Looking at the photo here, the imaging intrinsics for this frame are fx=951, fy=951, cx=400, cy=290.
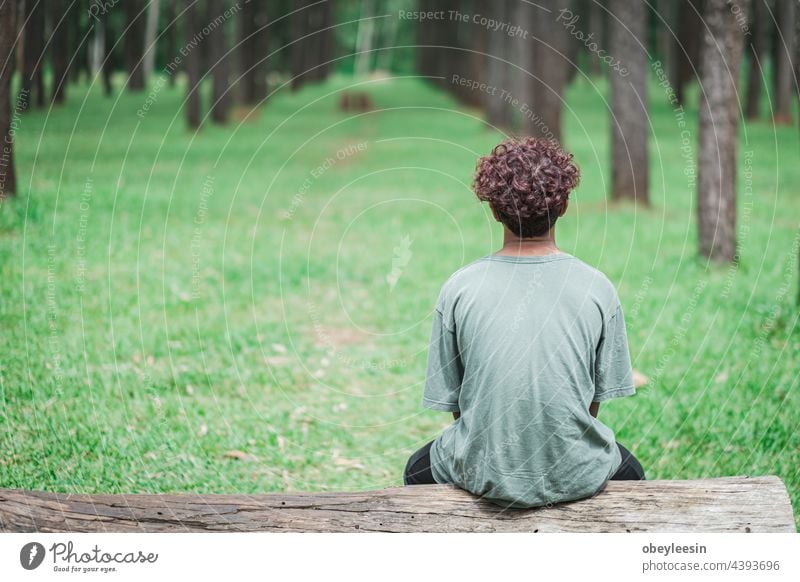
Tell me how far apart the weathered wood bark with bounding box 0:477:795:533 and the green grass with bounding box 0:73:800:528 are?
132 cm

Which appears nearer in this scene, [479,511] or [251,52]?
[479,511]

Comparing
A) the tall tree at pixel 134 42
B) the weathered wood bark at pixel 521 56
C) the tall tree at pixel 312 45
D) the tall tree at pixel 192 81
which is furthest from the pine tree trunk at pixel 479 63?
the tall tree at pixel 134 42

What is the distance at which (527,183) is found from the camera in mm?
3660

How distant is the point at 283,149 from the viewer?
886 inches

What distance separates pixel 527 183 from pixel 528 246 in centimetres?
25

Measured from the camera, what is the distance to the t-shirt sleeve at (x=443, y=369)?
3.74m

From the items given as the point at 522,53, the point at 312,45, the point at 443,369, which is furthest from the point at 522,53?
the point at 443,369

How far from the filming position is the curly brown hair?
3.67 m

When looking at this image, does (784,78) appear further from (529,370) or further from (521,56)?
(529,370)

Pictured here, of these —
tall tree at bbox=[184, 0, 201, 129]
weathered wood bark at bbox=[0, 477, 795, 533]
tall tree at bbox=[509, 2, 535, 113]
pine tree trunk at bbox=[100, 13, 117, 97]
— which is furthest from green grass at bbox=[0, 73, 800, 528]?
tall tree at bbox=[509, 2, 535, 113]

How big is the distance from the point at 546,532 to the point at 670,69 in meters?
30.7

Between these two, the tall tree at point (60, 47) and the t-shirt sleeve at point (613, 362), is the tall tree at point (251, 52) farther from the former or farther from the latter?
the t-shirt sleeve at point (613, 362)

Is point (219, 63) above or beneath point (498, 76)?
beneath

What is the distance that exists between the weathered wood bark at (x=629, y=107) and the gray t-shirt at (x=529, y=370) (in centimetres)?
1115
